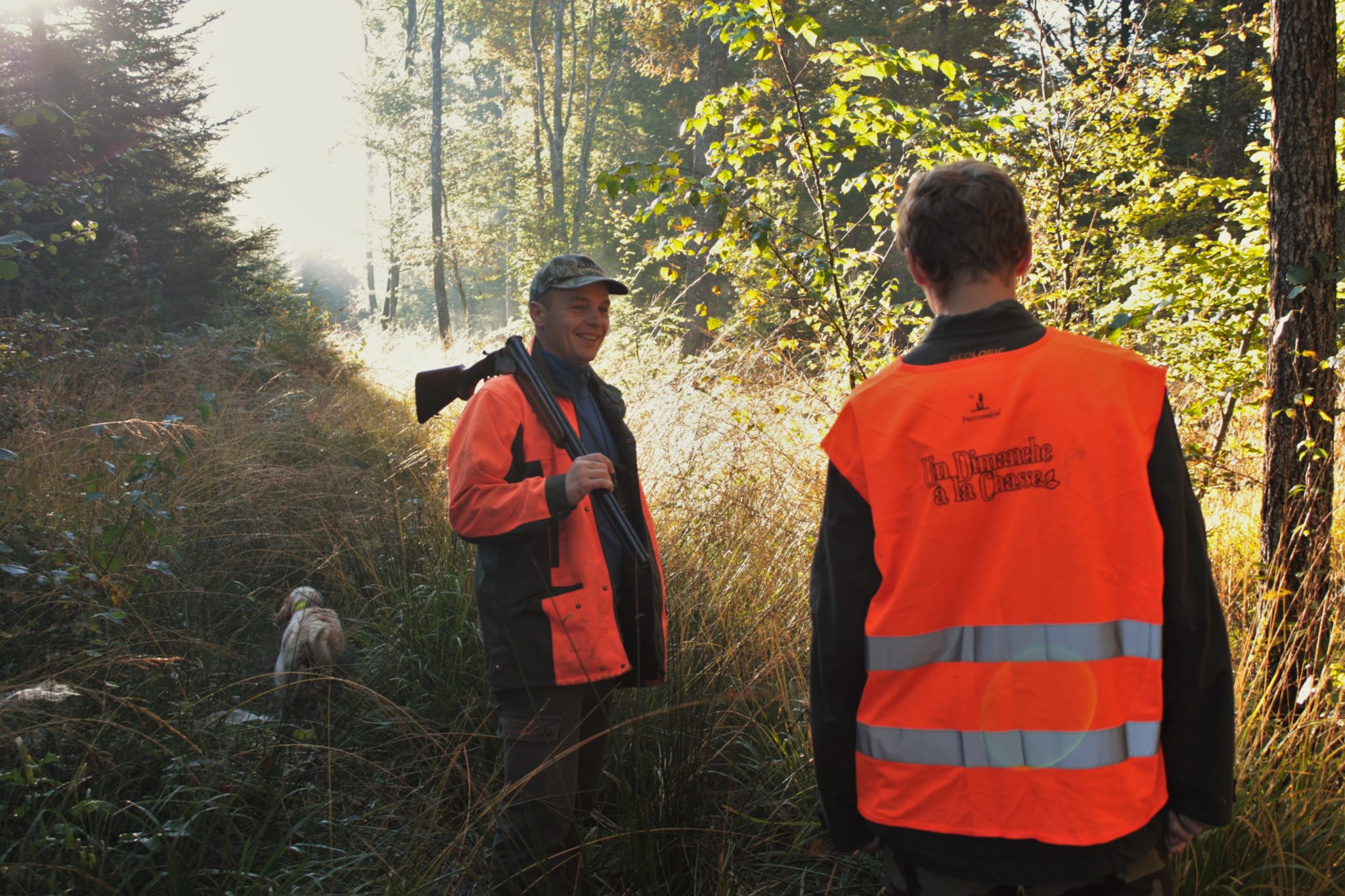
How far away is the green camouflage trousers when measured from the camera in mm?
1519

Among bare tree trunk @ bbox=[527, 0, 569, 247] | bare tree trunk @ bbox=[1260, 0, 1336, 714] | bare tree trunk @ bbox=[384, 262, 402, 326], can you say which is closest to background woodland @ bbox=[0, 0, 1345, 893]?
bare tree trunk @ bbox=[1260, 0, 1336, 714]

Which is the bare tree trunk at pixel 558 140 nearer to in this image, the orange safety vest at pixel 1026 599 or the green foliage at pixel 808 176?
the green foliage at pixel 808 176

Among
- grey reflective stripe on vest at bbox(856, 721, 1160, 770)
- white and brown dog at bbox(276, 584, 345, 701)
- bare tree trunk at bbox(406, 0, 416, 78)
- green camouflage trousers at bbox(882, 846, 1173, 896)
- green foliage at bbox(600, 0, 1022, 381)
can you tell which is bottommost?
white and brown dog at bbox(276, 584, 345, 701)

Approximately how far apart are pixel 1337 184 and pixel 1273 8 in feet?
2.10

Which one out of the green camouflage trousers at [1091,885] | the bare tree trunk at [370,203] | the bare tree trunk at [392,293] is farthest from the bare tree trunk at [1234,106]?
the bare tree trunk at [370,203]

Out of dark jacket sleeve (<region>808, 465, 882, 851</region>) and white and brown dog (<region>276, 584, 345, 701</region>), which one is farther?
white and brown dog (<region>276, 584, 345, 701</region>)

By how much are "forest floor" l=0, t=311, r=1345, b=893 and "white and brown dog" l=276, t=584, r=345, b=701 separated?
16 cm

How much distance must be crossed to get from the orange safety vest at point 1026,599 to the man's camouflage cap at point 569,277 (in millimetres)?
1557

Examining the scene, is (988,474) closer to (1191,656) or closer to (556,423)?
(1191,656)

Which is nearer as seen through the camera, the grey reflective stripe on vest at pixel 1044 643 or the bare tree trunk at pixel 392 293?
the grey reflective stripe on vest at pixel 1044 643

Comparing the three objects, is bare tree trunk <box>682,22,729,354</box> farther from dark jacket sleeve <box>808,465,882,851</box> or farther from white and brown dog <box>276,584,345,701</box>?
dark jacket sleeve <box>808,465,882,851</box>

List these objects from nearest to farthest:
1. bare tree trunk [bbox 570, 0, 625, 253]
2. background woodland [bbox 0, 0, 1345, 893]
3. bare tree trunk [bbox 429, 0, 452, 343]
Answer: background woodland [bbox 0, 0, 1345, 893] < bare tree trunk [bbox 429, 0, 452, 343] < bare tree trunk [bbox 570, 0, 625, 253]

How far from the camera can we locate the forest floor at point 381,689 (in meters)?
2.52

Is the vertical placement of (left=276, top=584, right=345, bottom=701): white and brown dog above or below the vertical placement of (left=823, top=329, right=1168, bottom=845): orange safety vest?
below
